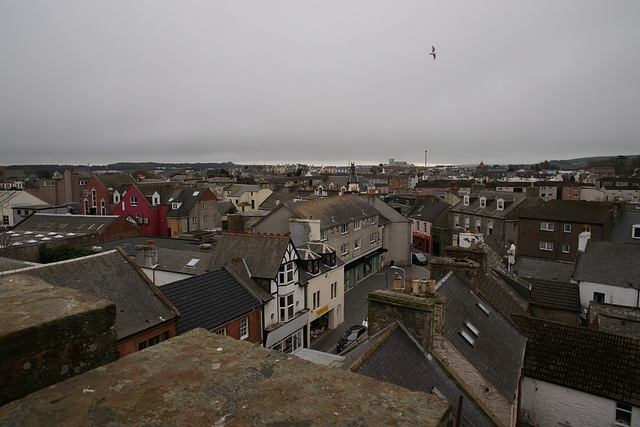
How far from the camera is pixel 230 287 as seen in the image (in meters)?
20.6

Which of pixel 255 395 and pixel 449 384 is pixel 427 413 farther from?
pixel 449 384

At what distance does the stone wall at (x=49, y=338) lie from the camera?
8.08 feet

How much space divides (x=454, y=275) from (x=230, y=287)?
A: 11.4 m

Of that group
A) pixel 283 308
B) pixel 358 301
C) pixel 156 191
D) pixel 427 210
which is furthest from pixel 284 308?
pixel 156 191

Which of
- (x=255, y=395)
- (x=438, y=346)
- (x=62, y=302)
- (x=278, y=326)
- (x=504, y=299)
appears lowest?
(x=278, y=326)

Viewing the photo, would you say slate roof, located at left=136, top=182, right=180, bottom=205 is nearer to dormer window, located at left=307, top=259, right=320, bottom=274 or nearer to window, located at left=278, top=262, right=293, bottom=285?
dormer window, located at left=307, top=259, right=320, bottom=274

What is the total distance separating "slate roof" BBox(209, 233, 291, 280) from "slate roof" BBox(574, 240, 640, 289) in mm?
18741

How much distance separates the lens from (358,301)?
33906 mm

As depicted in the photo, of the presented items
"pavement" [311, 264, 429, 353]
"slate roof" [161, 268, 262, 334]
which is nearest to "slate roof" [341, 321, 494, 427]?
"slate roof" [161, 268, 262, 334]

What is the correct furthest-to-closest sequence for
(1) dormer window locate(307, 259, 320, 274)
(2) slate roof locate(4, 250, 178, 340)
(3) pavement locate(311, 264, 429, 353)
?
1. (1) dormer window locate(307, 259, 320, 274)
2. (3) pavement locate(311, 264, 429, 353)
3. (2) slate roof locate(4, 250, 178, 340)

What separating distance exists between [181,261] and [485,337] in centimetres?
1933

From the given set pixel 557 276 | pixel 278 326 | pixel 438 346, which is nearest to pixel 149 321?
pixel 278 326

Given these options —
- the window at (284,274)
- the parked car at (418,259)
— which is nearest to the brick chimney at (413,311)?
the window at (284,274)

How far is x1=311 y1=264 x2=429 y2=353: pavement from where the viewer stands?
25845mm
